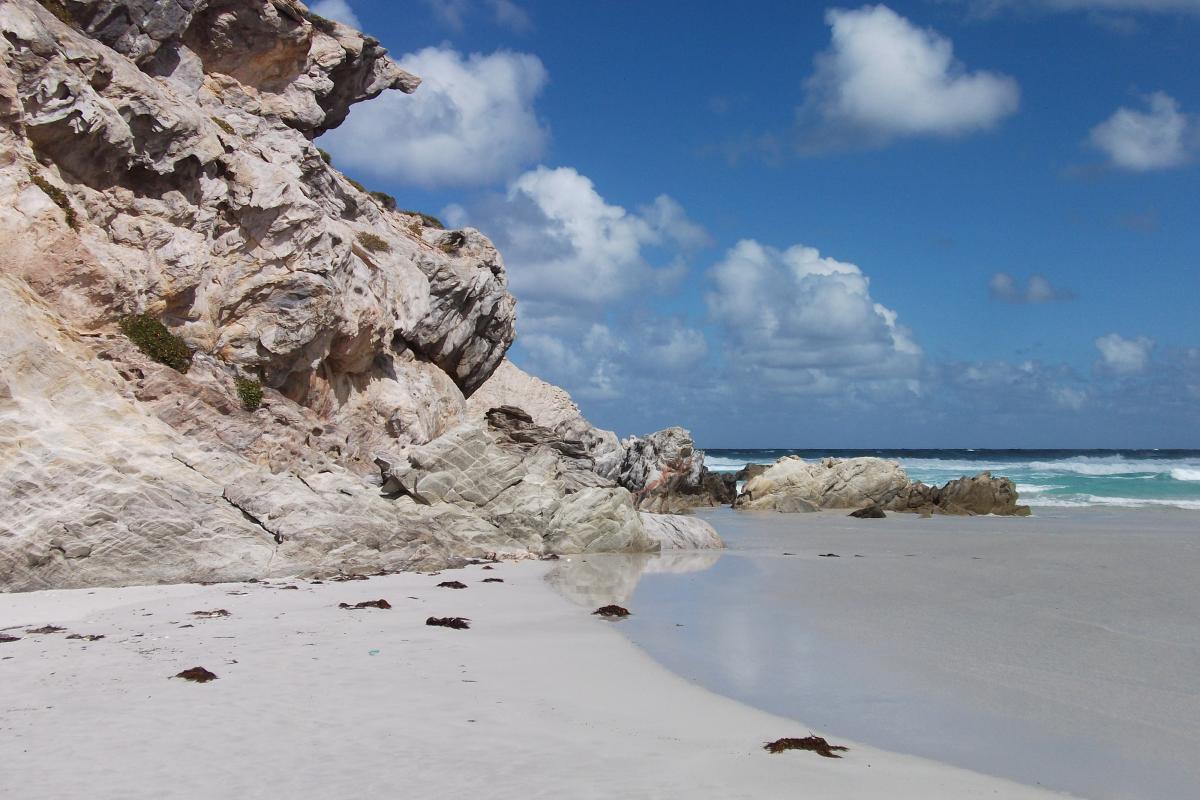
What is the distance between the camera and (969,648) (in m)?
9.88

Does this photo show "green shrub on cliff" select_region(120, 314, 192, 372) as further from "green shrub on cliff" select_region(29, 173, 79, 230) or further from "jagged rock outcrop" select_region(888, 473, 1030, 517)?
"jagged rock outcrop" select_region(888, 473, 1030, 517)

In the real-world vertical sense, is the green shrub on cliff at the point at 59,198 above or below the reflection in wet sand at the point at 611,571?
above

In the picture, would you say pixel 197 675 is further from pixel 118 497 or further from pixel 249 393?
pixel 249 393

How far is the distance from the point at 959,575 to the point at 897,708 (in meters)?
9.83

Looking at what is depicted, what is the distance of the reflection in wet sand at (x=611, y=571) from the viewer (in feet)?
44.8

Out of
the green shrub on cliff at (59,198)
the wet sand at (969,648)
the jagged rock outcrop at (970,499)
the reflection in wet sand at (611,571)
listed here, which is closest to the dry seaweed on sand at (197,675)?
the wet sand at (969,648)

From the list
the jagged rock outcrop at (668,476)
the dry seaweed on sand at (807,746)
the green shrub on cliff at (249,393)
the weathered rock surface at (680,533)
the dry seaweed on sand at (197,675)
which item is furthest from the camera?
the jagged rock outcrop at (668,476)

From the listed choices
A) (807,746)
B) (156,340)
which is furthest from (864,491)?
(807,746)

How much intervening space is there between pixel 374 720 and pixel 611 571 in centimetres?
1027

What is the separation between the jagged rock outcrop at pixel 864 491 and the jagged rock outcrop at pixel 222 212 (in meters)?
19.5

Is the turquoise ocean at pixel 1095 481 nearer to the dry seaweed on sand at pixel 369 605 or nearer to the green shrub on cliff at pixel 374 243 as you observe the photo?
the green shrub on cliff at pixel 374 243

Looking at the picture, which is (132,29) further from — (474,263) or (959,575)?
(959,575)

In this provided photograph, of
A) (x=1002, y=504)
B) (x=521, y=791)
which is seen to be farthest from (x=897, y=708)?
(x=1002, y=504)

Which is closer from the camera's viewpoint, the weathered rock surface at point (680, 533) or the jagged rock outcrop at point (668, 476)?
the weathered rock surface at point (680, 533)
